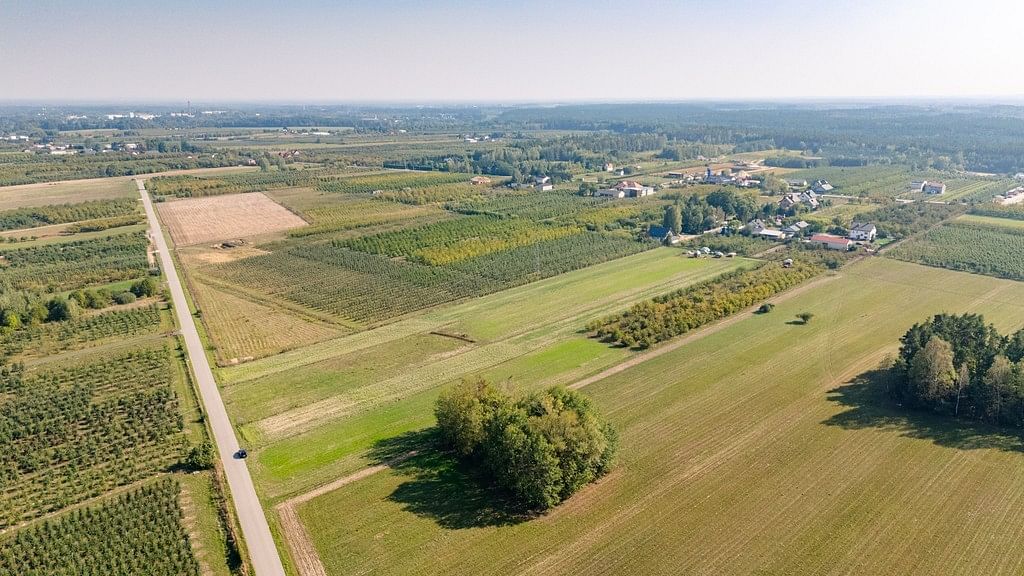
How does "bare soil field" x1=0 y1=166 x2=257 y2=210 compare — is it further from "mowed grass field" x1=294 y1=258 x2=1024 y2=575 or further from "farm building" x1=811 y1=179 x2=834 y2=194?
"farm building" x1=811 y1=179 x2=834 y2=194

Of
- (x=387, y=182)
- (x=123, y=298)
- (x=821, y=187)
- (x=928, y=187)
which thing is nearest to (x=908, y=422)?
(x=123, y=298)

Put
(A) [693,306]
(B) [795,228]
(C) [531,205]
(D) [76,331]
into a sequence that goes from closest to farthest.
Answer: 1. (D) [76,331]
2. (A) [693,306]
3. (B) [795,228]
4. (C) [531,205]

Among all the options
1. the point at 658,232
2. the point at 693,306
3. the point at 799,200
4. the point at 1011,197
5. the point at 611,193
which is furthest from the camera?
the point at 611,193

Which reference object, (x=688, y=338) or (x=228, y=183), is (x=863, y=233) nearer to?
(x=688, y=338)

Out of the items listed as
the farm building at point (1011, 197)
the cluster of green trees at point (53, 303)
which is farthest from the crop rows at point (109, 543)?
the farm building at point (1011, 197)

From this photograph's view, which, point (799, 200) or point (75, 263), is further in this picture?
point (799, 200)

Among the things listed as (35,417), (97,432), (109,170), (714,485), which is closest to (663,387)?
(714,485)

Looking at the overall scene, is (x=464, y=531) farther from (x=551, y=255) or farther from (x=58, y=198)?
(x=58, y=198)

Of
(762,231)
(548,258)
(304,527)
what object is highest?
(762,231)
